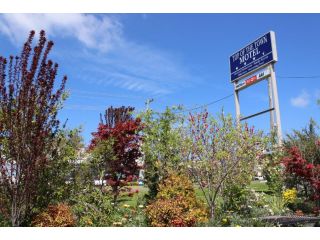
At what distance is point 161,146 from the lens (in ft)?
34.7

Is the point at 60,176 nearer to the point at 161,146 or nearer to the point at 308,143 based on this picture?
the point at 161,146

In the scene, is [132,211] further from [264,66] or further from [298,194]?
[264,66]

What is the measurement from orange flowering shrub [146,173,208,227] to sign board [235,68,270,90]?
911 centimetres

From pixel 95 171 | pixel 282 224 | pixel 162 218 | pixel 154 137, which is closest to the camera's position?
pixel 162 218

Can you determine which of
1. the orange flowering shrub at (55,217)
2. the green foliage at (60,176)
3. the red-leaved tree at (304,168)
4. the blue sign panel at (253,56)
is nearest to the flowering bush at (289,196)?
the red-leaved tree at (304,168)

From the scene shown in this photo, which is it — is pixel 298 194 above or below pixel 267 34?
below

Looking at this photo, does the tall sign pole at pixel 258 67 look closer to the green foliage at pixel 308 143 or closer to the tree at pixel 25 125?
the green foliage at pixel 308 143

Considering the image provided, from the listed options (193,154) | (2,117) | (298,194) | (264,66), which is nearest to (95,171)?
(193,154)

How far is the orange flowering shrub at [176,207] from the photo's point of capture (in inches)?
304

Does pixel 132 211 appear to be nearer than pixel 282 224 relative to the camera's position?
No

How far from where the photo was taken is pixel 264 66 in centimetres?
1686

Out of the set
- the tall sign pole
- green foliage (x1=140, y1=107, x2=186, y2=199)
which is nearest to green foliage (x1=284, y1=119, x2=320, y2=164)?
the tall sign pole

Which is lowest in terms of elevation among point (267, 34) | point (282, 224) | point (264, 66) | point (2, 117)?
point (282, 224)

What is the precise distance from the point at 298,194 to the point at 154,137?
5.91 metres
